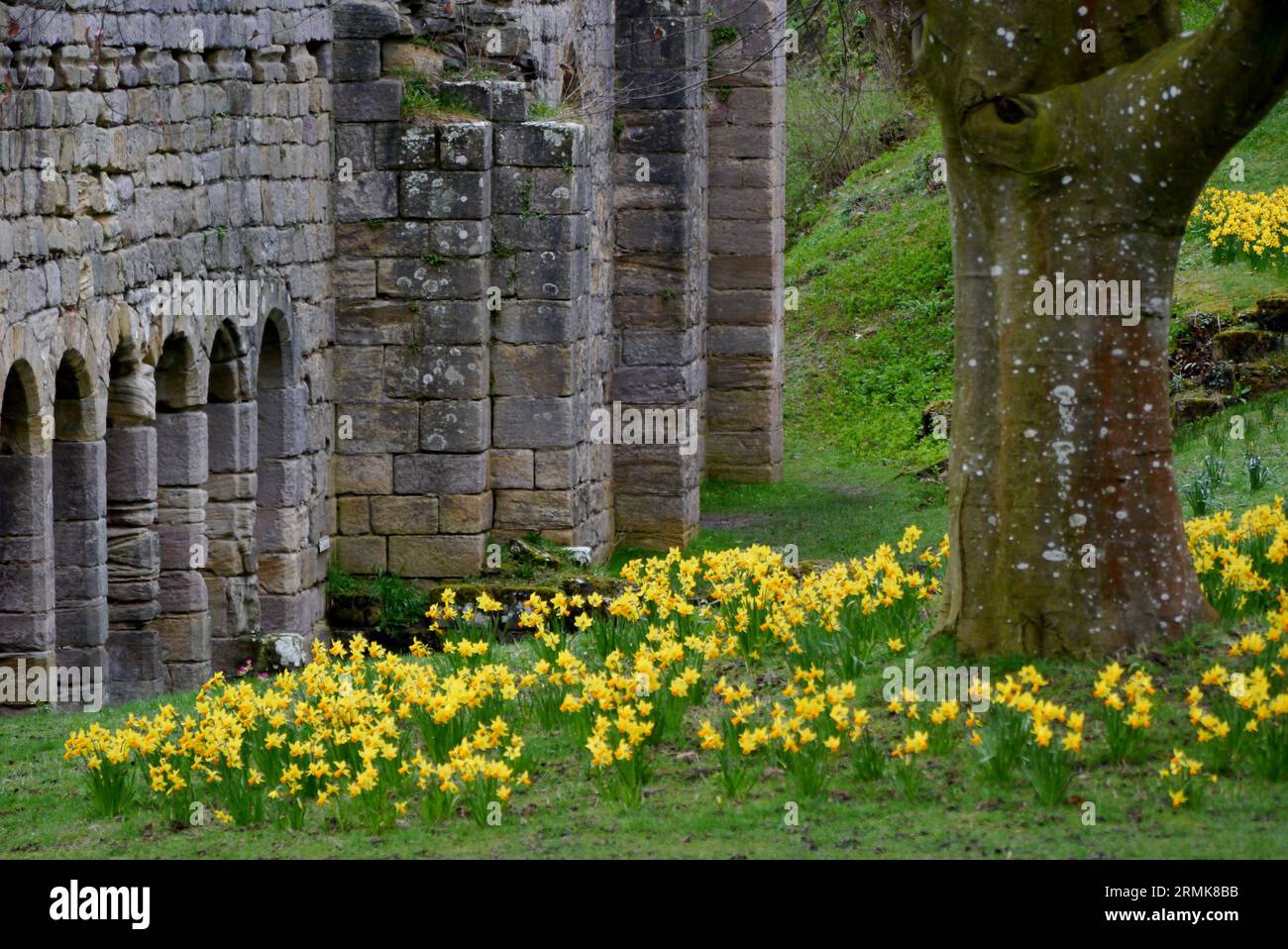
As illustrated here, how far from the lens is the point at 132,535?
39.2 ft

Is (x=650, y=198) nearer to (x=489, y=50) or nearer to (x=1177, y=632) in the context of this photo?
(x=489, y=50)

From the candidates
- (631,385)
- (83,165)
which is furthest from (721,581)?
(631,385)

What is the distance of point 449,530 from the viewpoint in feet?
50.0

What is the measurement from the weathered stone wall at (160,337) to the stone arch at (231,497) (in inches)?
0.5

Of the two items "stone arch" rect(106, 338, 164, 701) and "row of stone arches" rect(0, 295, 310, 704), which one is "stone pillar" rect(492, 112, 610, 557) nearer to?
"row of stone arches" rect(0, 295, 310, 704)

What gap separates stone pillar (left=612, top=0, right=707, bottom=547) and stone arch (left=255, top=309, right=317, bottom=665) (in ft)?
16.7

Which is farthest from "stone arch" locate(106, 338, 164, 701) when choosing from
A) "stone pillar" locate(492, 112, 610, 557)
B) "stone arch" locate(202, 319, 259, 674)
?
"stone pillar" locate(492, 112, 610, 557)

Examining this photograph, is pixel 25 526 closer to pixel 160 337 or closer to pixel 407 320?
pixel 160 337

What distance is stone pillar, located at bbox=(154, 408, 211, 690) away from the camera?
12.7 metres

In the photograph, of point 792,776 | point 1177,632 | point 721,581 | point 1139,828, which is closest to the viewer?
point 1139,828

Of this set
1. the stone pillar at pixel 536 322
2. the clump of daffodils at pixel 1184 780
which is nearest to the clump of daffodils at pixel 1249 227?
the stone pillar at pixel 536 322

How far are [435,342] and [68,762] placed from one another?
21.2 ft

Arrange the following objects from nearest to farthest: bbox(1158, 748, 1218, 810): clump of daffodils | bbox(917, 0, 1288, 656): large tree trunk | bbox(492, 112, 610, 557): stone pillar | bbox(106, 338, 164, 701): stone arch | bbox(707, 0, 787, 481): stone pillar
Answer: bbox(1158, 748, 1218, 810): clump of daffodils, bbox(917, 0, 1288, 656): large tree trunk, bbox(106, 338, 164, 701): stone arch, bbox(492, 112, 610, 557): stone pillar, bbox(707, 0, 787, 481): stone pillar

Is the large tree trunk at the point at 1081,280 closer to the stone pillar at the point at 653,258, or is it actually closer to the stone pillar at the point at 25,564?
the stone pillar at the point at 25,564
